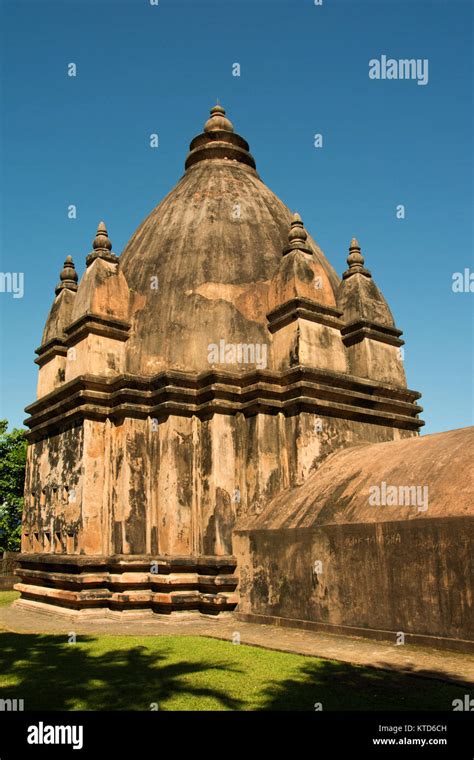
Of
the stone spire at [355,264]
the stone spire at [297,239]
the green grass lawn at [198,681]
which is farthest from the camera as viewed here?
the stone spire at [355,264]

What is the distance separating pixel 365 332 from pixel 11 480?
22034 mm

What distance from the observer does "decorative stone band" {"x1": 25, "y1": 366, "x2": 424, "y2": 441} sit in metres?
11.7

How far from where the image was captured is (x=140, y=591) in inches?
439

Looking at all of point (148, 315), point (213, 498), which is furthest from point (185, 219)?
point (213, 498)

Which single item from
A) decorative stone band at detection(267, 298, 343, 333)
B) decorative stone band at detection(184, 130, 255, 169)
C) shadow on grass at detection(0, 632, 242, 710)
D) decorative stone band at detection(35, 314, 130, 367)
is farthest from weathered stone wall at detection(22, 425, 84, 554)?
decorative stone band at detection(184, 130, 255, 169)

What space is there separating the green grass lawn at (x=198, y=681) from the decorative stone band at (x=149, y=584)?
2.62 metres

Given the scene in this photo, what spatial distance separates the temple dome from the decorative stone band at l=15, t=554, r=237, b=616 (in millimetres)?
3736

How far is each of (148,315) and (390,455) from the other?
5942mm

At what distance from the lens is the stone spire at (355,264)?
14257 millimetres

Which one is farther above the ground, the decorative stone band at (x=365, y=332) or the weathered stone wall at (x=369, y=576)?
the decorative stone band at (x=365, y=332)

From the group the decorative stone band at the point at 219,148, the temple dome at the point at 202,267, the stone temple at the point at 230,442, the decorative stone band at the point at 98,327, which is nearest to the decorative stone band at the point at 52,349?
the stone temple at the point at 230,442

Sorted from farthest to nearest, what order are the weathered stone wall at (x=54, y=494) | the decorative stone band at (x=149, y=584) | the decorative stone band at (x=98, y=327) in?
the decorative stone band at (x=98, y=327) → the weathered stone wall at (x=54, y=494) → the decorative stone band at (x=149, y=584)

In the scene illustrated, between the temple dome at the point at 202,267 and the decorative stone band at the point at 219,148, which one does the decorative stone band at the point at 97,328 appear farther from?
the decorative stone band at the point at 219,148

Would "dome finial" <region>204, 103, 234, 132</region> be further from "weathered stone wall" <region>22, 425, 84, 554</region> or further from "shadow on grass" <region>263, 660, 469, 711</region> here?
"shadow on grass" <region>263, 660, 469, 711</region>
